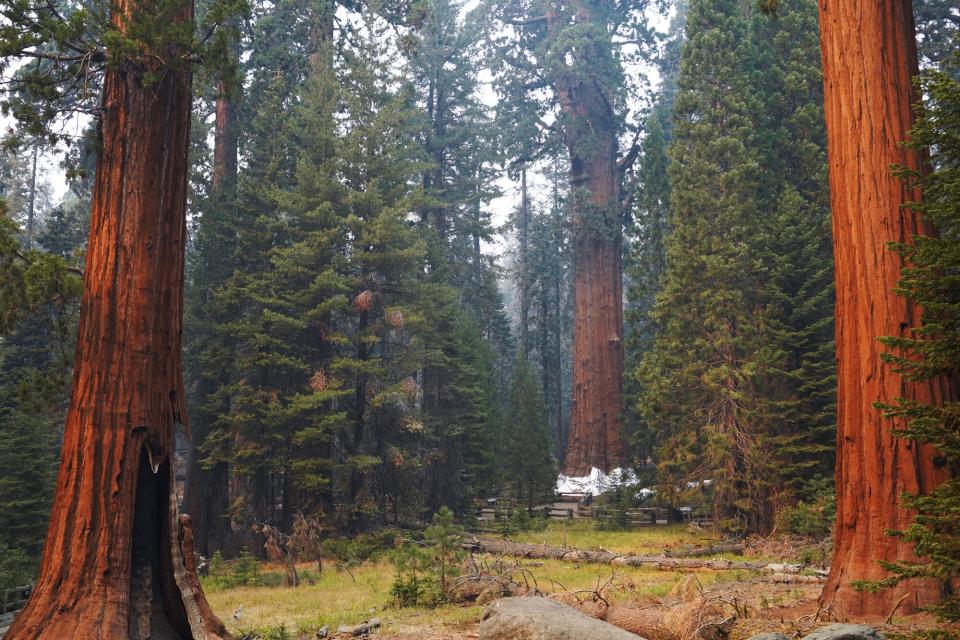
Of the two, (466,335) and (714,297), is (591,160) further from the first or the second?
(714,297)

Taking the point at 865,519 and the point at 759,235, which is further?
the point at 759,235

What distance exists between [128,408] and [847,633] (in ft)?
21.1

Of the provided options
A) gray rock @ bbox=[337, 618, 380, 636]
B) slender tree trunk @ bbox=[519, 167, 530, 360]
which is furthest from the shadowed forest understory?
slender tree trunk @ bbox=[519, 167, 530, 360]

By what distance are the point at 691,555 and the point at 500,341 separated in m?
27.9

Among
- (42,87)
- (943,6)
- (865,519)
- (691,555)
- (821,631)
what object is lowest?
(691,555)

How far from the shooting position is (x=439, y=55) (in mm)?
35375

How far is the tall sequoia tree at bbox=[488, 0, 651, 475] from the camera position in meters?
28.4

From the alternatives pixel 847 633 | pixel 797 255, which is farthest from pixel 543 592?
pixel 797 255

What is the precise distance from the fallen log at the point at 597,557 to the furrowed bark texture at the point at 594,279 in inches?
429

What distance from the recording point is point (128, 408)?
704cm

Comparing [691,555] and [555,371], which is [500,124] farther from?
[691,555]

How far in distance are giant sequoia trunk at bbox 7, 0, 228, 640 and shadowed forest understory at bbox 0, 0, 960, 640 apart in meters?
0.03

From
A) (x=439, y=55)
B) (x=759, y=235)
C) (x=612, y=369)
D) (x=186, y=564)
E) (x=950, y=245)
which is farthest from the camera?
(x=439, y=55)

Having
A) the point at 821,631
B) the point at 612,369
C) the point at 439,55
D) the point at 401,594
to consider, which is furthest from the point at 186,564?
the point at 439,55
